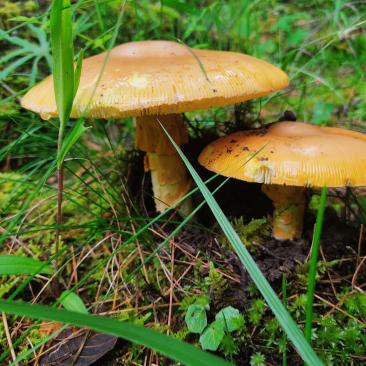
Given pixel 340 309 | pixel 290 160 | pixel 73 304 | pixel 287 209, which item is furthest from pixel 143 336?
pixel 287 209

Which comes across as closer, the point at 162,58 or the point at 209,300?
the point at 209,300

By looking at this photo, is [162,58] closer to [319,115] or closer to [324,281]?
[324,281]

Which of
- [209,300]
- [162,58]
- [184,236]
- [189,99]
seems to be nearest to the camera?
[189,99]

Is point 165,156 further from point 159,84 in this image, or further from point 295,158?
point 295,158

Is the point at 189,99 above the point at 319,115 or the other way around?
above

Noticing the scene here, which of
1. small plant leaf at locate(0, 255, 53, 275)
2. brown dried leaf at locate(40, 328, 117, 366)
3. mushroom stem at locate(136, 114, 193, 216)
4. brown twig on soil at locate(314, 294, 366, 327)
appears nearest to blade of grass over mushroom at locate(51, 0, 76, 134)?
small plant leaf at locate(0, 255, 53, 275)

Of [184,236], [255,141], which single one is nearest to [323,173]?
[255,141]

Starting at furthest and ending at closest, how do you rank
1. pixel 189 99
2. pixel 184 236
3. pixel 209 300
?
pixel 184 236 < pixel 209 300 < pixel 189 99
